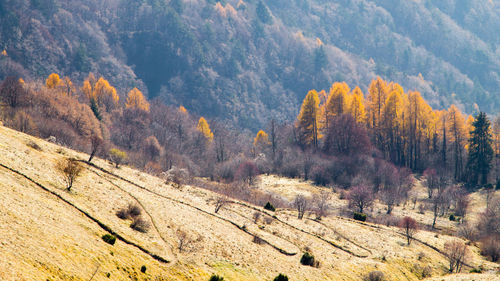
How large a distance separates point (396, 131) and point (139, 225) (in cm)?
8064

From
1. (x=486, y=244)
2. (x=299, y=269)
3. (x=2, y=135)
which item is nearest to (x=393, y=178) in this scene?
(x=486, y=244)

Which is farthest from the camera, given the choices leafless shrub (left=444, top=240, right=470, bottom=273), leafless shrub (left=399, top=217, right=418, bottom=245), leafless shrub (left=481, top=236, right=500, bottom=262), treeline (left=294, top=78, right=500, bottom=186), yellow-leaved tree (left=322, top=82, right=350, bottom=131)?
yellow-leaved tree (left=322, top=82, right=350, bottom=131)

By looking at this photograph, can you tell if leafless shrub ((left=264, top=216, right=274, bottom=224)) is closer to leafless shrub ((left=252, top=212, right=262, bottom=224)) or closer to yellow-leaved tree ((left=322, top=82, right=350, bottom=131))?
leafless shrub ((left=252, top=212, right=262, bottom=224))

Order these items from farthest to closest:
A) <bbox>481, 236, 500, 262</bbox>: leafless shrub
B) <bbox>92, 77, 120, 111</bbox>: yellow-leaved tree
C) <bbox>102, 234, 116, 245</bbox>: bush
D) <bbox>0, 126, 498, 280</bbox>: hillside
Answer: <bbox>92, 77, 120, 111</bbox>: yellow-leaved tree → <bbox>481, 236, 500, 262</bbox>: leafless shrub → <bbox>102, 234, 116, 245</bbox>: bush → <bbox>0, 126, 498, 280</bbox>: hillside

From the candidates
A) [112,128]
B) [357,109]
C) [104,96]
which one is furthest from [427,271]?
[104,96]

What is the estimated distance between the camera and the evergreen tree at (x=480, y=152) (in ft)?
268

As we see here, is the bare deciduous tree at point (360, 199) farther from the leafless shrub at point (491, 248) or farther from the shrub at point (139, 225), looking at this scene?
the shrub at point (139, 225)

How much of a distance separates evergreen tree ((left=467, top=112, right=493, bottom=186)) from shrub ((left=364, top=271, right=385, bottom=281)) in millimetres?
56751

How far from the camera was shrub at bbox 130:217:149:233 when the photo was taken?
30.2 m

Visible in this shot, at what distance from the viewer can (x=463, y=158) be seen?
89.8 metres

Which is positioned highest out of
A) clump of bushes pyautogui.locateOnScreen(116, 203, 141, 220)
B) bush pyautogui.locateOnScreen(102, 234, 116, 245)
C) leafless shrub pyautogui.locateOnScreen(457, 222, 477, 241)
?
leafless shrub pyautogui.locateOnScreen(457, 222, 477, 241)

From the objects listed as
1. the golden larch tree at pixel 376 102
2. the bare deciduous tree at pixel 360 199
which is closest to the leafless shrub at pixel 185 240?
the bare deciduous tree at pixel 360 199

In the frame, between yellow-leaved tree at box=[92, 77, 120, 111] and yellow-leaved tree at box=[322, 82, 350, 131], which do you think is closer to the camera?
yellow-leaved tree at box=[322, 82, 350, 131]

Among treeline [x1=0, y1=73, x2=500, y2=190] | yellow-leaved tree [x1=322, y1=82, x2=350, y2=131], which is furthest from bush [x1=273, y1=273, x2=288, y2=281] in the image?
yellow-leaved tree [x1=322, y1=82, x2=350, y2=131]
